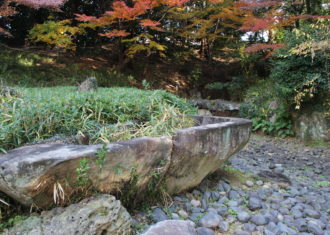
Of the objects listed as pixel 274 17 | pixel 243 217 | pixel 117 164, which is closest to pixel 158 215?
pixel 117 164

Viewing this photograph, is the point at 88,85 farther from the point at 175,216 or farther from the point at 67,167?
the point at 67,167

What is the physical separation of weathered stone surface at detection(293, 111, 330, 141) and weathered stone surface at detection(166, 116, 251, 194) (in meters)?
3.65

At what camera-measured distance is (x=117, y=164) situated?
59.5 inches

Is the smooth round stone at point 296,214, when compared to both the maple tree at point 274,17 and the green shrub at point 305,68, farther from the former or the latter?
the maple tree at point 274,17

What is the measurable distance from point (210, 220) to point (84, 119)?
4.05 ft

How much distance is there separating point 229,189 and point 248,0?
232 inches

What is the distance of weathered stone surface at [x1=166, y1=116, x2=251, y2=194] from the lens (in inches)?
78.4

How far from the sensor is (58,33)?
23.6 ft

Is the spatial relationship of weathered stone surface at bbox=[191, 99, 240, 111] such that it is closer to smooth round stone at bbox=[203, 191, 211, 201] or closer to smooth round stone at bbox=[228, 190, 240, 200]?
smooth round stone at bbox=[228, 190, 240, 200]

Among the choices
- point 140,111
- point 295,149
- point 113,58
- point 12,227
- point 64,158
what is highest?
point 113,58

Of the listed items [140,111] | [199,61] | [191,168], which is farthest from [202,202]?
[199,61]

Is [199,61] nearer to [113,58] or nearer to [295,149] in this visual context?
[113,58]

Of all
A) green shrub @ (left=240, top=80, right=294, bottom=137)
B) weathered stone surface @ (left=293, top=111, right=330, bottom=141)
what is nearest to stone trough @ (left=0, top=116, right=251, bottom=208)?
weathered stone surface @ (left=293, top=111, right=330, bottom=141)

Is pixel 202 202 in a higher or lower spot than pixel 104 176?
lower
